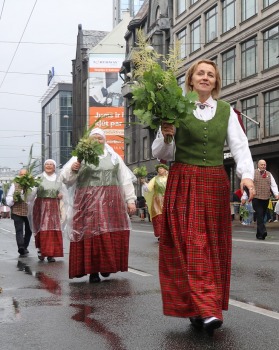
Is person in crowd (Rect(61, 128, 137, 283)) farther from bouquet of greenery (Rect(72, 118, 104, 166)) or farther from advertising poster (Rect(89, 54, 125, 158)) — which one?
advertising poster (Rect(89, 54, 125, 158))

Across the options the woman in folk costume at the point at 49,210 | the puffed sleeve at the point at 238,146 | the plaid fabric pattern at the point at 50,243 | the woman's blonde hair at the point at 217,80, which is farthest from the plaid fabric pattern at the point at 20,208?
the puffed sleeve at the point at 238,146

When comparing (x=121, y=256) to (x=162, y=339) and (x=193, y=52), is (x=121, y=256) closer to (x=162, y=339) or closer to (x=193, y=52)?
(x=162, y=339)

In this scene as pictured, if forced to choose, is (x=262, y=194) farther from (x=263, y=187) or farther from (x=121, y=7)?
(x=121, y=7)

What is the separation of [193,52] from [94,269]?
38951 millimetres

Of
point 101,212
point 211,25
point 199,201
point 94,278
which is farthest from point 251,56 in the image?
point 199,201

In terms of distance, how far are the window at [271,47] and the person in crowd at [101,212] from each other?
89.9 ft

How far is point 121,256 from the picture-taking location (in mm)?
8867

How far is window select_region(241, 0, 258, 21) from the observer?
3756 centimetres

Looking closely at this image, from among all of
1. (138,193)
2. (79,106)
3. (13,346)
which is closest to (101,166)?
(13,346)

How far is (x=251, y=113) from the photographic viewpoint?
38312 mm

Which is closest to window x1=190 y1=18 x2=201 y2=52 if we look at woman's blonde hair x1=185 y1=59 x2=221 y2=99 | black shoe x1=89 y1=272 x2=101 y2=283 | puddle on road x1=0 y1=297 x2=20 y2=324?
black shoe x1=89 y1=272 x2=101 y2=283

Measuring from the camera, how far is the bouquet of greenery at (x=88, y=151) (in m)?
8.60

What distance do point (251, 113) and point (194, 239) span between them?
33.7 meters

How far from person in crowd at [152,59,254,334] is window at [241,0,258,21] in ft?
109
